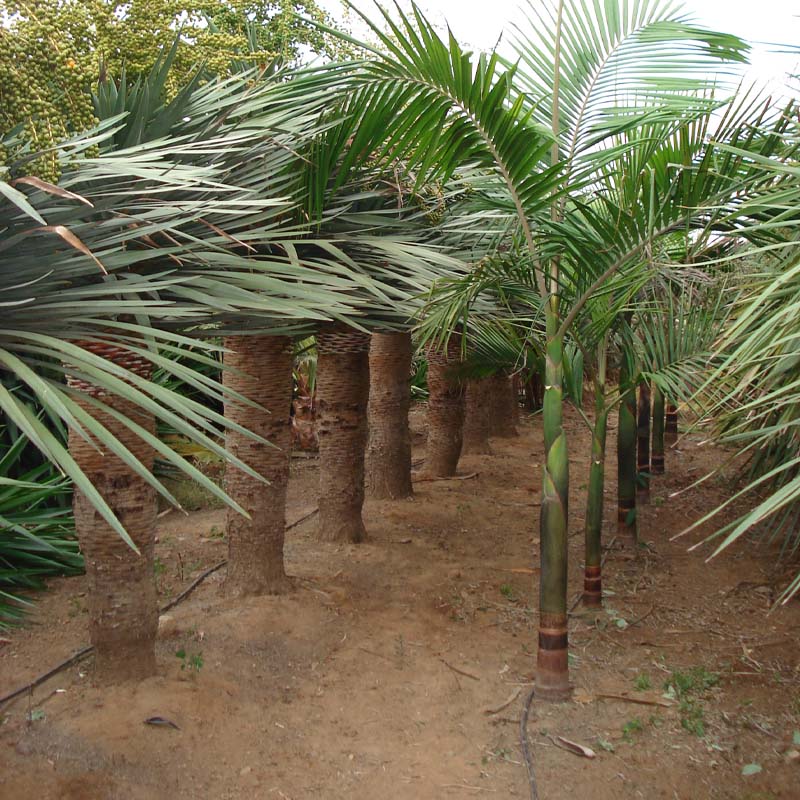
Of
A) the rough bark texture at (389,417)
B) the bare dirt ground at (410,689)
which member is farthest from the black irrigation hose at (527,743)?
the rough bark texture at (389,417)

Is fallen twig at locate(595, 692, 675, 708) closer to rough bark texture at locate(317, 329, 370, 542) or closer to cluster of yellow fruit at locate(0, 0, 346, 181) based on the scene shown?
rough bark texture at locate(317, 329, 370, 542)

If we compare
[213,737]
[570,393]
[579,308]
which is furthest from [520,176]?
[213,737]

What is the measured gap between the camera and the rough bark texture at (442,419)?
8930 mm

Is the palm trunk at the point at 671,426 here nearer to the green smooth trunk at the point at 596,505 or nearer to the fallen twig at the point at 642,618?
the fallen twig at the point at 642,618

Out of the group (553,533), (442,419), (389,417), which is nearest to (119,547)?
(553,533)

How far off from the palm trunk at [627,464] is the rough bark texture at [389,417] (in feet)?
6.25

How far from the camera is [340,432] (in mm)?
6398

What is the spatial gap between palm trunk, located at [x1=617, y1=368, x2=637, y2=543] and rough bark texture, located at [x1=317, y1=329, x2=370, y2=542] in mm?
1842

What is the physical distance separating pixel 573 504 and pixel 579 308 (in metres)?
5.45

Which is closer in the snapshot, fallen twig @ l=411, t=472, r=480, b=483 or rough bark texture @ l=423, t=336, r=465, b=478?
rough bark texture @ l=423, t=336, r=465, b=478

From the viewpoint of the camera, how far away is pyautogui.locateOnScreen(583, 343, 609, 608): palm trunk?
562cm

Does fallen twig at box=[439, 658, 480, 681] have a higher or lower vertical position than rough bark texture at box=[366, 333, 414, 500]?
lower

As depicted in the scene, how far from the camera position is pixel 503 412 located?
13.0 m

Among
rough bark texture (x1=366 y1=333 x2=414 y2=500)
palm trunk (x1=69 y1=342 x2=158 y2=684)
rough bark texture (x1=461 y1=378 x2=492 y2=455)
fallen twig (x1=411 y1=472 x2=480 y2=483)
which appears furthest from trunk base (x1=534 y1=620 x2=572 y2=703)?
rough bark texture (x1=461 y1=378 x2=492 y2=455)
